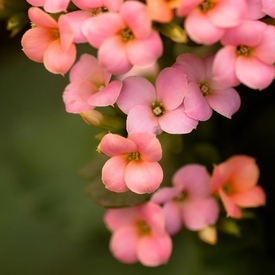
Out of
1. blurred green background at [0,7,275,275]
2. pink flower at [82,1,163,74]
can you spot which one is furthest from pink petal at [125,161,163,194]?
blurred green background at [0,7,275,275]

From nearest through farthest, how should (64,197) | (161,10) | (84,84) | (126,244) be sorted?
(161,10) < (84,84) < (126,244) < (64,197)

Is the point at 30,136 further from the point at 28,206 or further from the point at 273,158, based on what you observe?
the point at 273,158

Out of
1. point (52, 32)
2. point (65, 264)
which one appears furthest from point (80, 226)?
point (52, 32)

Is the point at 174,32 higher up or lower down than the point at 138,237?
higher up

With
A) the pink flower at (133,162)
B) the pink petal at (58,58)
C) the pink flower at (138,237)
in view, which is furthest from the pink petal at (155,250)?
the pink petal at (58,58)

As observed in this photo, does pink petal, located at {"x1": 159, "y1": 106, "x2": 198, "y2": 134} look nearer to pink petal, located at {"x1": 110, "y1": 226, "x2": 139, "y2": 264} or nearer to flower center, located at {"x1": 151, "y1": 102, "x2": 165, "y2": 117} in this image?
flower center, located at {"x1": 151, "y1": 102, "x2": 165, "y2": 117}

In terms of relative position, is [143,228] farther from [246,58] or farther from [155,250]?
[246,58]

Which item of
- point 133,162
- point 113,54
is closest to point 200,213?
point 133,162

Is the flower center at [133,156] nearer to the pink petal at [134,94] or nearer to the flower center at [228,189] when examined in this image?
the pink petal at [134,94]
